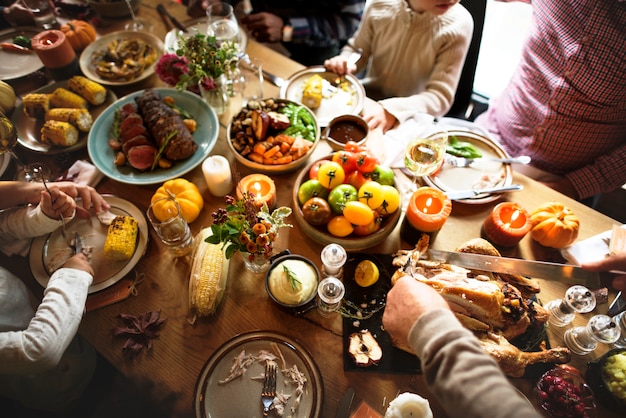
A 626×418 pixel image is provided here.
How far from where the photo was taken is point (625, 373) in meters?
1.12

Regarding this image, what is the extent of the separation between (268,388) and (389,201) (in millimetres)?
768

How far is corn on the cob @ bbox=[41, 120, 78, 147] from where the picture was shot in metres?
1.70

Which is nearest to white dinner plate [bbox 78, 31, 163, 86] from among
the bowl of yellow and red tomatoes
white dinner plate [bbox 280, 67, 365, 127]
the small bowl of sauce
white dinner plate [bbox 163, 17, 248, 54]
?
white dinner plate [bbox 163, 17, 248, 54]

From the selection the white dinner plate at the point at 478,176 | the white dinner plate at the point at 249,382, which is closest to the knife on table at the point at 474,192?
the white dinner plate at the point at 478,176

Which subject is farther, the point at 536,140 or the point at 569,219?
the point at 536,140

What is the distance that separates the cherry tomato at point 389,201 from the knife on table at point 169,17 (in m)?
1.69

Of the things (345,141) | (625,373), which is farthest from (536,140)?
(625,373)

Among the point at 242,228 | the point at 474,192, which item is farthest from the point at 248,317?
the point at 474,192

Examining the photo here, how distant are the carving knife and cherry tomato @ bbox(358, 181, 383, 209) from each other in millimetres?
319

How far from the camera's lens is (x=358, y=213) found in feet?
4.43

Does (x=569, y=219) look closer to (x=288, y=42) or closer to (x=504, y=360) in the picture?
(x=504, y=360)

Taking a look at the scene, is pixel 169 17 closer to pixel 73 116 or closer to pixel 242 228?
pixel 73 116

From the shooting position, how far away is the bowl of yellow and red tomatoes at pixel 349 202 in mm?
1396

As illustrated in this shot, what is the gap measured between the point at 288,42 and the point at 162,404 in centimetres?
242
